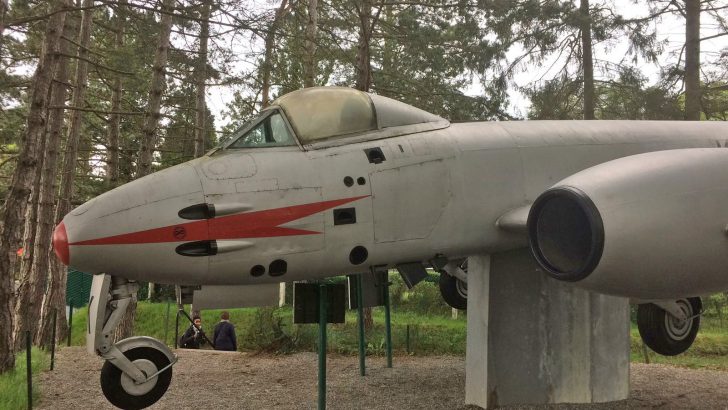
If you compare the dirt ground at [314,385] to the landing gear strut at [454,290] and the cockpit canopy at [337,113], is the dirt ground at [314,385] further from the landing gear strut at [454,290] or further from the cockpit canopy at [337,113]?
the cockpit canopy at [337,113]

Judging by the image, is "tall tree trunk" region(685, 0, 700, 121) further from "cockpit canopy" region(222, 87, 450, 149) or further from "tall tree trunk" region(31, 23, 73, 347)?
"tall tree trunk" region(31, 23, 73, 347)

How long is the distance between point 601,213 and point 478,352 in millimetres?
3095

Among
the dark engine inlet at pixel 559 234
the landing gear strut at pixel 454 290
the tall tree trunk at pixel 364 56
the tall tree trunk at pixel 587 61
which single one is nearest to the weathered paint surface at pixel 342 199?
the dark engine inlet at pixel 559 234

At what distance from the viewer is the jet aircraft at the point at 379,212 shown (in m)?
3.89

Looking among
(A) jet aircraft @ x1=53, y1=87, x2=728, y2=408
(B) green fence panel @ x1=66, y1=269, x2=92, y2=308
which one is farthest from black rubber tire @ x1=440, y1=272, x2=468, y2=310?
(B) green fence panel @ x1=66, y1=269, x2=92, y2=308

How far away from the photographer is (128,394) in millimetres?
4539

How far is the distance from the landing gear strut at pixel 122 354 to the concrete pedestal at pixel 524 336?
340 cm

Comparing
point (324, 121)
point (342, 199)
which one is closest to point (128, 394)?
point (342, 199)

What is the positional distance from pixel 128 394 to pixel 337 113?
119 inches

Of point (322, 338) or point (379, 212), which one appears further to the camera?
point (322, 338)

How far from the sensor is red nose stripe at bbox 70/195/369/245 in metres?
4.23

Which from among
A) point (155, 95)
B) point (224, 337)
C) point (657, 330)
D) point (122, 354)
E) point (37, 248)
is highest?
point (155, 95)

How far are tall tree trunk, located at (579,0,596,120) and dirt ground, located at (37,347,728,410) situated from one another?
7.04 m

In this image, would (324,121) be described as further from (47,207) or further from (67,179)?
(67,179)
